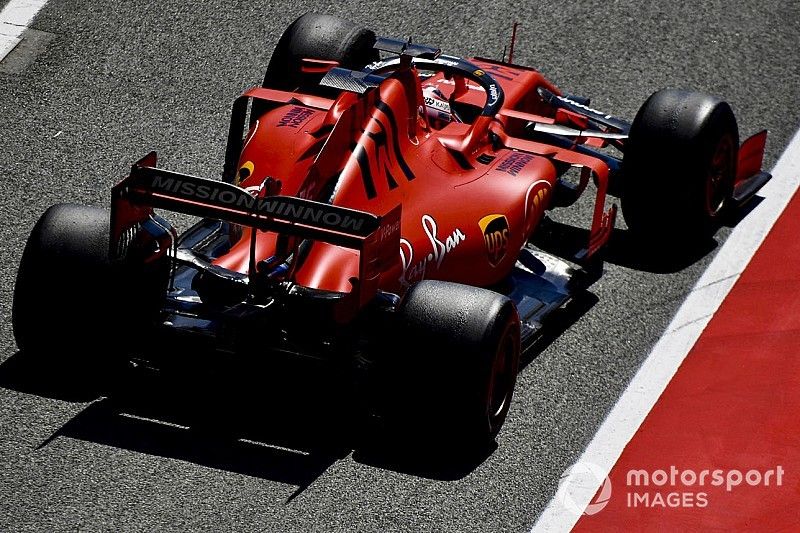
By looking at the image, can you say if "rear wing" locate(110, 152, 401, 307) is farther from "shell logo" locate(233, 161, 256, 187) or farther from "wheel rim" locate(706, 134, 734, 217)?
"wheel rim" locate(706, 134, 734, 217)

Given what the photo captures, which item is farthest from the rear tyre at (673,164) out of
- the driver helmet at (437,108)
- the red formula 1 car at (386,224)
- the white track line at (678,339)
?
the driver helmet at (437,108)

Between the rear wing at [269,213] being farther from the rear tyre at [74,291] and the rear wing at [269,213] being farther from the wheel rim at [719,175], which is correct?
the wheel rim at [719,175]

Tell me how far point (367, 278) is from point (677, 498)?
1902 mm

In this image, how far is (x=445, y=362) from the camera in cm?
771

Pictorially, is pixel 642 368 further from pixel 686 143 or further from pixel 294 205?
pixel 294 205

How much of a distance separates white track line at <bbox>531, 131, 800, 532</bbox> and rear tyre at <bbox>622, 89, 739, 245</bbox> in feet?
1.16

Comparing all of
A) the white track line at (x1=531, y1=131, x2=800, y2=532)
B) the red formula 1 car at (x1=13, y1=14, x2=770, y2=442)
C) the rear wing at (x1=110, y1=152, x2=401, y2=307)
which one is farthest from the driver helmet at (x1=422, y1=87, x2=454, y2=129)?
the rear wing at (x1=110, y1=152, x2=401, y2=307)

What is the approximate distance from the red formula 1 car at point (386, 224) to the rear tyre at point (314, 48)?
15 mm

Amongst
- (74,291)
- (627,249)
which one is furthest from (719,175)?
(74,291)

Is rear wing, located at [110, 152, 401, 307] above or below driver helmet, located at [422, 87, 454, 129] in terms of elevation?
above

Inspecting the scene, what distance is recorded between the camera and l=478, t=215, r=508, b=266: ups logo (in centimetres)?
902

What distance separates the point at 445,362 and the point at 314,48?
12.0ft

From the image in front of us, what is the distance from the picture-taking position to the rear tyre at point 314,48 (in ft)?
35.3

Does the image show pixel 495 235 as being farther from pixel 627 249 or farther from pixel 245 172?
pixel 627 249
